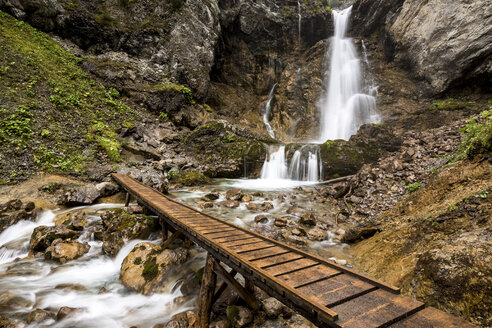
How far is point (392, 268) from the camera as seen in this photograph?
12.8ft

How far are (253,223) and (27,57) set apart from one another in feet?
60.3

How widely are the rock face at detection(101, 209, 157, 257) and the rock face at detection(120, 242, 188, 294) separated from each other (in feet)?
3.30

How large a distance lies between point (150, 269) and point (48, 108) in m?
13.0

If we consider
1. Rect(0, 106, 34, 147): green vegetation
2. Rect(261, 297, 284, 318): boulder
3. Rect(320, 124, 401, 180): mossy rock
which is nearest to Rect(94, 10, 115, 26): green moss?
Rect(0, 106, 34, 147): green vegetation

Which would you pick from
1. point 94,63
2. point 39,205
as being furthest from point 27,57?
point 39,205

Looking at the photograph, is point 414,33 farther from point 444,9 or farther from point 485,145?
point 485,145

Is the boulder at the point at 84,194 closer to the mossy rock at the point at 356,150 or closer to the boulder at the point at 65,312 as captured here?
the boulder at the point at 65,312

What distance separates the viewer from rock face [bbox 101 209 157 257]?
5770 mm

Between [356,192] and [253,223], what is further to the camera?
[356,192]

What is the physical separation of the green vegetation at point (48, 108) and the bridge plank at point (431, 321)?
1256 centimetres

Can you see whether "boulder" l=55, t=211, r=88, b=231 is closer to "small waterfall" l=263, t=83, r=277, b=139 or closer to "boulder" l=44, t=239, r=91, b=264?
"boulder" l=44, t=239, r=91, b=264

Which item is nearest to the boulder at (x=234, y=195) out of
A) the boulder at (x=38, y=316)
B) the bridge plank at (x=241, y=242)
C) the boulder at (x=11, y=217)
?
the bridge plank at (x=241, y=242)

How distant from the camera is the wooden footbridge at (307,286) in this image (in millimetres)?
2113

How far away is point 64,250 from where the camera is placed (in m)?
5.48
